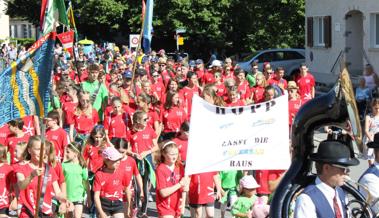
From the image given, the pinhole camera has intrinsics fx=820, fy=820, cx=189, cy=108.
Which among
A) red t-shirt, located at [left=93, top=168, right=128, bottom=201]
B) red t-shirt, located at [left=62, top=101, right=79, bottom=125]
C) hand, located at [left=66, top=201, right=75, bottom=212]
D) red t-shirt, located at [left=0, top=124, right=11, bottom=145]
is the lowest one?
hand, located at [left=66, top=201, right=75, bottom=212]

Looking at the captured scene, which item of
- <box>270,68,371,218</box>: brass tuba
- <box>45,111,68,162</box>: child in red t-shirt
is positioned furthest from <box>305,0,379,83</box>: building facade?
<box>270,68,371,218</box>: brass tuba

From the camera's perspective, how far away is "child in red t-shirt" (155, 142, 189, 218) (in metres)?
9.02

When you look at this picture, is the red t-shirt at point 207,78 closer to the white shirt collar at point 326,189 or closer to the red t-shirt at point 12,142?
the red t-shirt at point 12,142

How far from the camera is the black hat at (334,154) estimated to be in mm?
5016

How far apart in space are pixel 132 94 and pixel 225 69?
4.91 metres

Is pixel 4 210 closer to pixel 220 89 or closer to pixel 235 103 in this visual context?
pixel 235 103

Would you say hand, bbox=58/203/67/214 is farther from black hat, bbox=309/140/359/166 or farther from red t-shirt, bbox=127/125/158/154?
black hat, bbox=309/140/359/166

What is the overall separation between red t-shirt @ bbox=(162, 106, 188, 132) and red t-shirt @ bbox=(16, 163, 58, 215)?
14.7 feet

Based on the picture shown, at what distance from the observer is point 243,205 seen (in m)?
8.62

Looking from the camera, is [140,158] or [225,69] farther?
[225,69]

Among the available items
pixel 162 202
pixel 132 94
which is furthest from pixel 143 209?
pixel 132 94

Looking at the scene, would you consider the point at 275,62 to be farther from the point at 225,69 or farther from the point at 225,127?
the point at 225,127

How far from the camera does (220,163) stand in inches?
290

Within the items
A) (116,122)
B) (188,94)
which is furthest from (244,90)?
(116,122)
